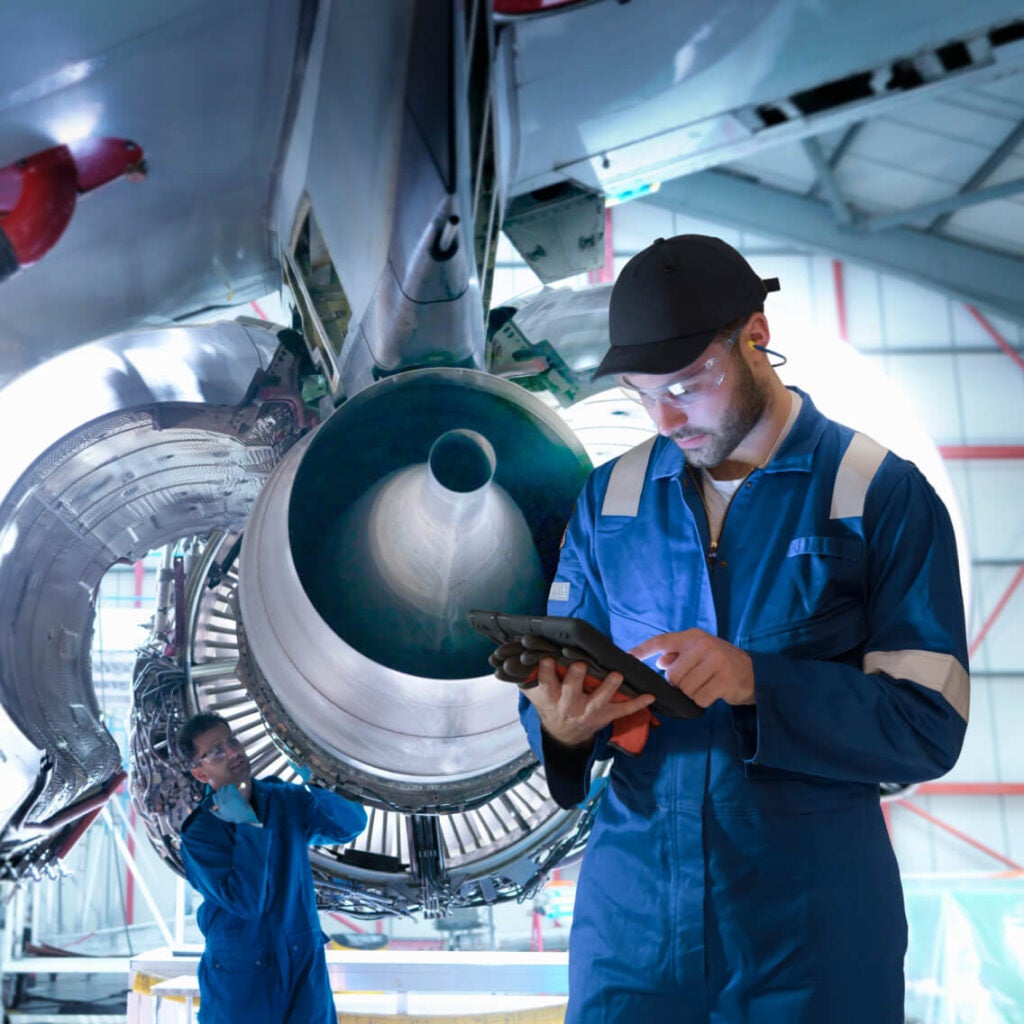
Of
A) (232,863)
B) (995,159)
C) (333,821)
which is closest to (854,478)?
(333,821)

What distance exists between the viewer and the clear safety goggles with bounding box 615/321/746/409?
1.51m

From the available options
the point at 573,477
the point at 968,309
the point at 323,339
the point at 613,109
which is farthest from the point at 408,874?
the point at 968,309

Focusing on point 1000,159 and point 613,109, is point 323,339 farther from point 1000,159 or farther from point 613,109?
point 1000,159

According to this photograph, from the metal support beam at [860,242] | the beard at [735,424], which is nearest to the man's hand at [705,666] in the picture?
the beard at [735,424]

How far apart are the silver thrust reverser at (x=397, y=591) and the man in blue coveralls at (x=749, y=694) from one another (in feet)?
0.82

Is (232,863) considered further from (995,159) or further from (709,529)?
(995,159)

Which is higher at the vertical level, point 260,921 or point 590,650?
point 590,650

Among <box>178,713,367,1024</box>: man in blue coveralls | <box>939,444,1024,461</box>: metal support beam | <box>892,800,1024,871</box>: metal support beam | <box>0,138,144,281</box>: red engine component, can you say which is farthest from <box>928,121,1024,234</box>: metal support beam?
<box>0,138,144,281</box>: red engine component

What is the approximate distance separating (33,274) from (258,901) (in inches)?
87.7

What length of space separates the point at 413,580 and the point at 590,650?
593 mm

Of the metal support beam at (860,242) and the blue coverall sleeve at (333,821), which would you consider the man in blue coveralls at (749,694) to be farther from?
the metal support beam at (860,242)

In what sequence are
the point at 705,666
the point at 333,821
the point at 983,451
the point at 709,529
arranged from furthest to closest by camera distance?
the point at 983,451 → the point at 333,821 → the point at 709,529 → the point at 705,666

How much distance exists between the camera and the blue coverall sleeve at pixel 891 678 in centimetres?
135

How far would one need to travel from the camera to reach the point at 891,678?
55.5 inches
